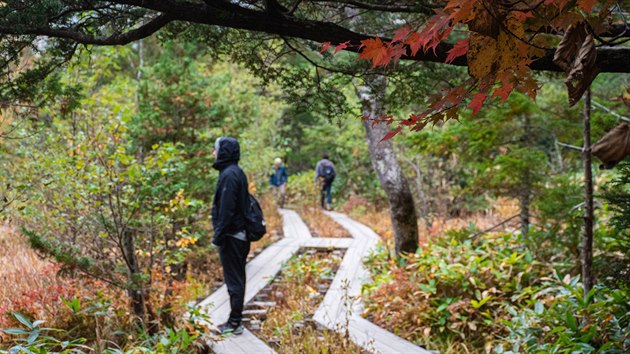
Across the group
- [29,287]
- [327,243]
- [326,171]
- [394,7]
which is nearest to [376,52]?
[394,7]

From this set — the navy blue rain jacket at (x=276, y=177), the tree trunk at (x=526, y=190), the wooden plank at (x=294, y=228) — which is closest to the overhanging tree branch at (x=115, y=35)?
the tree trunk at (x=526, y=190)

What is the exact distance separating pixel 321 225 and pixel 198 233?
7.03 meters

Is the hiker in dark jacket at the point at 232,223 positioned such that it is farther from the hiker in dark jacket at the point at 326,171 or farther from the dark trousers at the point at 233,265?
the hiker in dark jacket at the point at 326,171

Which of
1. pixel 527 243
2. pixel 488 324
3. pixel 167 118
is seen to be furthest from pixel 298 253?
pixel 488 324

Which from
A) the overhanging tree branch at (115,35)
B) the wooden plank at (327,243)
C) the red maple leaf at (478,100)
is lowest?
the wooden plank at (327,243)

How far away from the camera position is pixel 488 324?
4488mm

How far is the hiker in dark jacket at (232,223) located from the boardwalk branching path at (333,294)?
0.85 ft

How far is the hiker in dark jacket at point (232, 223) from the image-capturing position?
15.6 ft

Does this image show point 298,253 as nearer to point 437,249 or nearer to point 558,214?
point 437,249

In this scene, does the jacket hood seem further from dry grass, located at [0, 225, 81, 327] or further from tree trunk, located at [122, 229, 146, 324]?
dry grass, located at [0, 225, 81, 327]

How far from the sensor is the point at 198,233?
618 centimetres

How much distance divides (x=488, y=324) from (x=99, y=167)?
4.04m

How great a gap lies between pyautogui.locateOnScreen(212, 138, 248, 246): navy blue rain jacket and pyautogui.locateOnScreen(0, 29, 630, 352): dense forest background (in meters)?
0.32

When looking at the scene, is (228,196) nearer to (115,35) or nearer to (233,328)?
(233,328)
